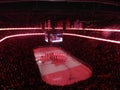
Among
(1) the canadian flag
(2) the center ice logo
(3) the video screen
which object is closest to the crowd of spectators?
(1) the canadian flag

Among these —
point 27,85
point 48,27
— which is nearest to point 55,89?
point 27,85

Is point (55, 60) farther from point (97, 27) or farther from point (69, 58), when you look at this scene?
point (97, 27)

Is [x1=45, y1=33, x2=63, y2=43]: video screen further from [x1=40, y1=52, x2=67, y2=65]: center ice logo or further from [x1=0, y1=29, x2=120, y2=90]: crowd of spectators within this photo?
[x1=40, y1=52, x2=67, y2=65]: center ice logo

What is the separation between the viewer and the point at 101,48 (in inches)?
512

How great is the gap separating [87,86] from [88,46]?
462cm

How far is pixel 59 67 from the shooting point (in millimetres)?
15461

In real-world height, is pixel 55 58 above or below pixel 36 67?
below

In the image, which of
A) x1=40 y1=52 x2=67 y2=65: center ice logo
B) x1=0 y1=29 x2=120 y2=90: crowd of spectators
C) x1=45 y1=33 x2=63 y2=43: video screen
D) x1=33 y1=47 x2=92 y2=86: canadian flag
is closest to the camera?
x1=0 y1=29 x2=120 y2=90: crowd of spectators

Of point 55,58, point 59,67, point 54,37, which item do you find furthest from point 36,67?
point 55,58

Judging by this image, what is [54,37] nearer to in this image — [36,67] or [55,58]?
[36,67]

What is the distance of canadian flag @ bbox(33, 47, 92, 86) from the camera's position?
13.2m

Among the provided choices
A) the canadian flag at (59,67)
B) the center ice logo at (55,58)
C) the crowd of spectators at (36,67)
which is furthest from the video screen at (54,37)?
the center ice logo at (55,58)

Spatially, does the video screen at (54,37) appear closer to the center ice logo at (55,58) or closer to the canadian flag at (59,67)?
the canadian flag at (59,67)

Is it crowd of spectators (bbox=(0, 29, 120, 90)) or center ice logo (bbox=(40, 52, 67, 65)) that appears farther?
center ice logo (bbox=(40, 52, 67, 65))
